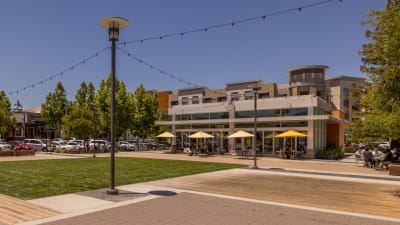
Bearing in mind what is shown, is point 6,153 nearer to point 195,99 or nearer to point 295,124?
point 295,124

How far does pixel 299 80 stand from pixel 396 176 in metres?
38.3

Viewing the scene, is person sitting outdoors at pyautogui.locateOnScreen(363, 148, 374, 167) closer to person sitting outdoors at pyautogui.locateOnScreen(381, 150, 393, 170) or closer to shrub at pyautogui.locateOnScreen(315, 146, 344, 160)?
person sitting outdoors at pyautogui.locateOnScreen(381, 150, 393, 170)

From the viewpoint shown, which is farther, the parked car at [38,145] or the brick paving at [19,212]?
the parked car at [38,145]

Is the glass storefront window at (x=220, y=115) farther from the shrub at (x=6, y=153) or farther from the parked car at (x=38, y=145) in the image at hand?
the parked car at (x=38, y=145)

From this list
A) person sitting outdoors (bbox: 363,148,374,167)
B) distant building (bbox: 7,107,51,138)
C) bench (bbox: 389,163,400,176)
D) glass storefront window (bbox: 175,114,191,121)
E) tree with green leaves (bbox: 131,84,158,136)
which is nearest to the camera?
bench (bbox: 389,163,400,176)

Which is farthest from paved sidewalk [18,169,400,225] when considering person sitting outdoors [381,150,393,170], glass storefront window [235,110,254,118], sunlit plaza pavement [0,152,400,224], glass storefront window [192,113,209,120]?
glass storefront window [192,113,209,120]

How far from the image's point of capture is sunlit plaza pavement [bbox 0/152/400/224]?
688 centimetres

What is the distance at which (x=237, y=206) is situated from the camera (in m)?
8.16

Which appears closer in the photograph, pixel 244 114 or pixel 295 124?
pixel 295 124

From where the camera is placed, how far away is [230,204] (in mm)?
8383

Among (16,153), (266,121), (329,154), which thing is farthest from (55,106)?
(329,154)

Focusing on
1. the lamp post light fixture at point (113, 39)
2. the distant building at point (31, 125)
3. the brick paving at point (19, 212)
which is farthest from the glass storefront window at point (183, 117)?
the distant building at point (31, 125)

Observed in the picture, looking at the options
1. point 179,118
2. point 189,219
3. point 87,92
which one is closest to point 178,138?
point 179,118

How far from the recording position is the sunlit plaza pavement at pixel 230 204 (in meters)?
6.88
